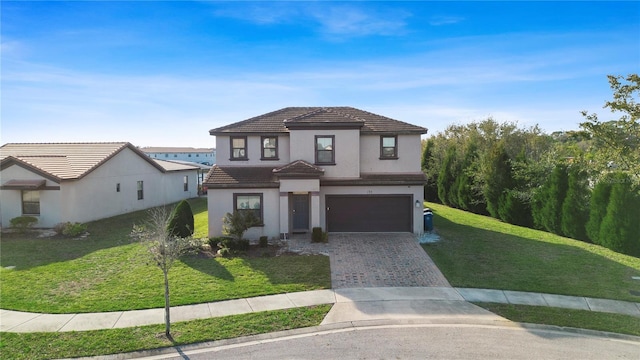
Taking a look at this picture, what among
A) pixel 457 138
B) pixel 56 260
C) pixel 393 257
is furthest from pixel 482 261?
pixel 457 138

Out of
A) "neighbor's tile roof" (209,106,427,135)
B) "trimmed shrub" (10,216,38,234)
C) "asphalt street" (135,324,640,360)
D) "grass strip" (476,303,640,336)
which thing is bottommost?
"asphalt street" (135,324,640,360)

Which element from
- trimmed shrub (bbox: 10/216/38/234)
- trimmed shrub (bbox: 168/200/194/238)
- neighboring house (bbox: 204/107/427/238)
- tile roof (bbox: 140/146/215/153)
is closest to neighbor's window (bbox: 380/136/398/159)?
neighboring house (bbox: 204/107/427/238)

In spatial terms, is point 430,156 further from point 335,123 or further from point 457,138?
point 335,123

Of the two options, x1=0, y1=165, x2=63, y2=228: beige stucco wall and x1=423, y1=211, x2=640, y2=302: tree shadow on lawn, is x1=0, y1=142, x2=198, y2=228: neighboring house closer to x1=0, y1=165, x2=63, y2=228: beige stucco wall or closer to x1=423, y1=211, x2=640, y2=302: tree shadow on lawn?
x1=0, y1=165, x2=63, y2=228: beige stucco wall

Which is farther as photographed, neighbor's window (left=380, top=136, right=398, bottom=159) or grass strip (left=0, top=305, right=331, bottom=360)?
neighbor's window (left=380, top=136, right=398, bottom=159)

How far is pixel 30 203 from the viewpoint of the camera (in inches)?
857

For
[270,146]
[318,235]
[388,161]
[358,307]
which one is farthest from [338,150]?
[358,307]

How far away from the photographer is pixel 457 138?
1640 inches

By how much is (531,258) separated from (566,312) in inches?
208

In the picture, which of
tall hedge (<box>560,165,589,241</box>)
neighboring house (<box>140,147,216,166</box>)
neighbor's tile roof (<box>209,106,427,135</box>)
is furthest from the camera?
neighboring house (<box>140,147,216,166</box>)

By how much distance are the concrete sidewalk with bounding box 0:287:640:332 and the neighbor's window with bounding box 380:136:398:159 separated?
9.12 meters

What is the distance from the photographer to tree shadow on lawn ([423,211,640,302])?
12281mm

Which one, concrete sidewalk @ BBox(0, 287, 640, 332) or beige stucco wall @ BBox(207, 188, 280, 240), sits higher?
beige stucco wall @ BBox(207, 188, 280, 240)

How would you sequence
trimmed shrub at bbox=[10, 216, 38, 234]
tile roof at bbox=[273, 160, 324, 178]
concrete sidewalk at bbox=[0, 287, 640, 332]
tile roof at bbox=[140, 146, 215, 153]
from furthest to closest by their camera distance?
tile roof at bbox=[140, 146, 215, 153]
trimmed shrub at bbox=[10, 216, 38, 234]
tile roof at bbox=[273, 160, 324, 178]
concrete sidewalk at bbox=[0, 287, 640, 332]
